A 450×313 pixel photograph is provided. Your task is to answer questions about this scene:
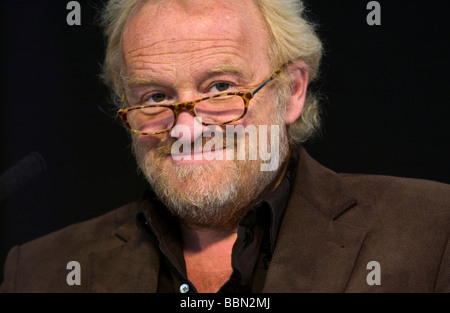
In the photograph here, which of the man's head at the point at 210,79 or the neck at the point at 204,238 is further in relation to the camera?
the neck at the point at 204,238

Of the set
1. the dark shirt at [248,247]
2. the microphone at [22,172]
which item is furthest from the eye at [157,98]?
the microphone at [22,172]

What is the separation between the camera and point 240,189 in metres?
1.77

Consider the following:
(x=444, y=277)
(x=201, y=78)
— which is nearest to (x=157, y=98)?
(x=201, y=78)

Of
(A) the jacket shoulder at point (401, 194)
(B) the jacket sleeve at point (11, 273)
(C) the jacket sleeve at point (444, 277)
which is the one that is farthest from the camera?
(B) the jacket sleeve at point (11, 273)

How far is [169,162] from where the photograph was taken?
5.83 ft

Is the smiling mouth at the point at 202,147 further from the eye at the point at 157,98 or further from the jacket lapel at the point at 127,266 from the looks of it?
the jacket lapel at the point at 127,266

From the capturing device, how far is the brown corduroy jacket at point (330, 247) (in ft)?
5.12

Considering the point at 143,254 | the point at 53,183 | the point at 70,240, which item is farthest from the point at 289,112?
the point at 53,183

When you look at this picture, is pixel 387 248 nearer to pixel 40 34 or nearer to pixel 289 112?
pixel 289 112

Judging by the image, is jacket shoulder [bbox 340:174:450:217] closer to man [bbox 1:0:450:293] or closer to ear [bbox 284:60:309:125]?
man [bbox 1:0:450:293]

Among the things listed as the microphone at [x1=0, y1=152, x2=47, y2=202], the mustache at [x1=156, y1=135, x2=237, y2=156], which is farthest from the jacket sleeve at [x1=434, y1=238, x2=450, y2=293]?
the microphone at [x1=0, y1=152, x2=47, y2=202]

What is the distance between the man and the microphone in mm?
543

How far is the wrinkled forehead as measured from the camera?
5.63 feet

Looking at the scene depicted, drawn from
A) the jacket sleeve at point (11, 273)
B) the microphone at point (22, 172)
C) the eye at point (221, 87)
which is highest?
the eye at point (221, 87)
